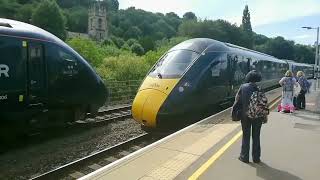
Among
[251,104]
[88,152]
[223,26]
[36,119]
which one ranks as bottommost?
[88,152]

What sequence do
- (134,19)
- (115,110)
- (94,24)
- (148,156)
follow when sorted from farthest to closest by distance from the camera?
(134,19), (94,24), (115,110), (148,156)

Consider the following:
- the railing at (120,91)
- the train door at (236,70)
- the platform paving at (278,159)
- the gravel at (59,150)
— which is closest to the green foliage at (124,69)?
the railing at (120,91)

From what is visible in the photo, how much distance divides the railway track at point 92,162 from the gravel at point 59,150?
572 millimetres

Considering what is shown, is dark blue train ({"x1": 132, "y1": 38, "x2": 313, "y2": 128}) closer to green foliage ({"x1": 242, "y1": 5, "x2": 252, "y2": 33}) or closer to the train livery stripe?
the train livery stripe

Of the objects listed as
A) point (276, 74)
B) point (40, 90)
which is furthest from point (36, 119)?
point (276, 74)

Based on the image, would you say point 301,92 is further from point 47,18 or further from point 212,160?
point 47,18

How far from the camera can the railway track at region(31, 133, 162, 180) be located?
360 inches

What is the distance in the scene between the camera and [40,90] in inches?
461

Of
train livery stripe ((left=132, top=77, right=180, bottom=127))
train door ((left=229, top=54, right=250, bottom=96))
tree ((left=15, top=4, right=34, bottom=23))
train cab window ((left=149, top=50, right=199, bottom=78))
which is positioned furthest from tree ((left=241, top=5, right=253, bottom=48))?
train livery stripe ((left=132, top=77, right=180, bottom=127))

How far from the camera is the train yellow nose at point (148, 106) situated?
1298 centimetres

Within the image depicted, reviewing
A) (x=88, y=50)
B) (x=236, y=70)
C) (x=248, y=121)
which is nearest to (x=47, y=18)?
(x=88, y=50)

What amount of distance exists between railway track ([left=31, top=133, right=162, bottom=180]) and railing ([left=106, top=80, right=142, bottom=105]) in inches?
379

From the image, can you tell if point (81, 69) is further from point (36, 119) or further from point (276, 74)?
point (276, 74)

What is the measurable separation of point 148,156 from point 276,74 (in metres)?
29.4
